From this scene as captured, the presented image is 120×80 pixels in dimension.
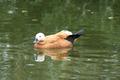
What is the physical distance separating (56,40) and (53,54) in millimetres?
910

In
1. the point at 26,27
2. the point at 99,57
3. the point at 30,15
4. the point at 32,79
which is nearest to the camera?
the point at 32,79

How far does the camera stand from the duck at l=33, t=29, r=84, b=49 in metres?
16.8

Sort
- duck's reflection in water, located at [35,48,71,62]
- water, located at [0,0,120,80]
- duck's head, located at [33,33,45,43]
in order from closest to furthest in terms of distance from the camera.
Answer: water, located at [0,0,120,80] < duck's reflection in water, located at [35,48,71,62] < duck's head, located at [33,33,45,43]

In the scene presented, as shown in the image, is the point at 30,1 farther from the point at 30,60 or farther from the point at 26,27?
the point at 30,60

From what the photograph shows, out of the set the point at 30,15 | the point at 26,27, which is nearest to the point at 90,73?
the point at 26,27

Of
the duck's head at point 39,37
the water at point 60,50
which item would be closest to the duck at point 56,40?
the duck's head at point 39,37

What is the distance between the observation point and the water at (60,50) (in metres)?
13.7

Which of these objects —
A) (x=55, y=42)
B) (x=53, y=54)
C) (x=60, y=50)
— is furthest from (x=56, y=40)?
(x=53, y=54)

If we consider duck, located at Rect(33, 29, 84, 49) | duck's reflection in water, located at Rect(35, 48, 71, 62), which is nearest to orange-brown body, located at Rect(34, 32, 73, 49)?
duck, located at Rect(33, 29, 84, 49)

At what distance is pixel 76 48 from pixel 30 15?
527 cm

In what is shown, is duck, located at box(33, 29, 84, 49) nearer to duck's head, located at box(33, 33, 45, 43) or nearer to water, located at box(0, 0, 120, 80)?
duck's head, located at box(33, 33, 45, 43)

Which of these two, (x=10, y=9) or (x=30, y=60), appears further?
(x=10, y=9)

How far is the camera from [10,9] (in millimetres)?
22875

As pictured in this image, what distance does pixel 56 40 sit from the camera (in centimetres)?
1691
